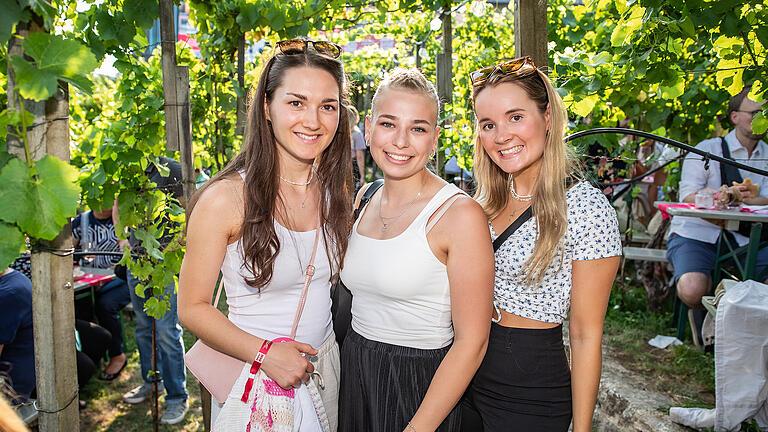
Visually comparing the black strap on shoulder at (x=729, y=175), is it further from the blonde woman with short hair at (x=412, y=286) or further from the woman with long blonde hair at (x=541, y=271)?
the blonde woman with short hair at (x=412, y=286)

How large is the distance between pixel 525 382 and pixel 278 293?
2.82 feet

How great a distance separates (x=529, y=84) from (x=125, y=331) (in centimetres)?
545

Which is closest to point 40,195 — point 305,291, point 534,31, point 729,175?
point 305,291

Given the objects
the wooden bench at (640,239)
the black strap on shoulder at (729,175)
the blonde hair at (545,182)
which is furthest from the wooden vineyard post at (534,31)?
the wooden bench at (640,239)

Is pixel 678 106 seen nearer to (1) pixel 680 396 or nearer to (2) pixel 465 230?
(1) pixel 680 396

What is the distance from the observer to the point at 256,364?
1690 mm

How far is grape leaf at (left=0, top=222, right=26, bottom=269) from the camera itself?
1.19 metres

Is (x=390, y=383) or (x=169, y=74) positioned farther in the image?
(x=169, y=74)

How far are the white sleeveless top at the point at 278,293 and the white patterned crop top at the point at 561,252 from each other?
0.64 meters

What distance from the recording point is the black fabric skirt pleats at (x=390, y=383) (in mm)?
1799

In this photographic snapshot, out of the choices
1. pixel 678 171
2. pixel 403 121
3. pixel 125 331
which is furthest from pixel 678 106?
pixel 125 331

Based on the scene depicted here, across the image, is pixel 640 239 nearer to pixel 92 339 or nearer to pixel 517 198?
pixel 517 198

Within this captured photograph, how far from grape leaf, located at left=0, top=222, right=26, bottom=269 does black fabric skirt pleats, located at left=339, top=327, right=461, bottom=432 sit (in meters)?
1.08

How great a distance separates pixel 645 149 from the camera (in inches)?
292
